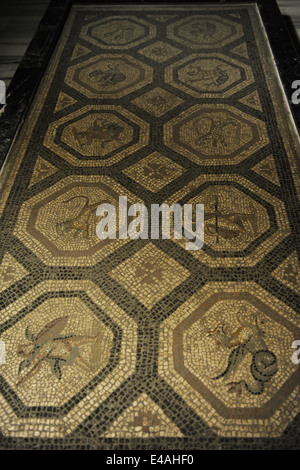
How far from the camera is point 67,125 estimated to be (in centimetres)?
219

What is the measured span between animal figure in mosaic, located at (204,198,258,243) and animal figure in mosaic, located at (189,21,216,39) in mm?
1715

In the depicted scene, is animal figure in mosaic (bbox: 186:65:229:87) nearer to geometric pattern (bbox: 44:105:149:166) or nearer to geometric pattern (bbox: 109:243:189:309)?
geometric pattern (bbox: 44:105:149:166)

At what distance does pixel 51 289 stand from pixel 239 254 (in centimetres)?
80

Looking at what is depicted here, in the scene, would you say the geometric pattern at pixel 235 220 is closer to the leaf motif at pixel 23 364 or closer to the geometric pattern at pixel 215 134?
the geometric pattern at pixel 215 134

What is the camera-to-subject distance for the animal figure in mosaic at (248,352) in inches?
50.3

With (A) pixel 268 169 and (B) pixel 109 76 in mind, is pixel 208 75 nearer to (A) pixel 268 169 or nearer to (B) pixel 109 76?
(B) pixel 109 76

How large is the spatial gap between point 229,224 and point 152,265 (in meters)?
0.42

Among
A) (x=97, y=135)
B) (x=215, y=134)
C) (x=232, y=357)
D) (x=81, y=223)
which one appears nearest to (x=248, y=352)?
(x=232, y=357)

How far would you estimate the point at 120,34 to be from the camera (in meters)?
2.86

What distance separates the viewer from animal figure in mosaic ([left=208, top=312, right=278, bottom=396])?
4.19 ft

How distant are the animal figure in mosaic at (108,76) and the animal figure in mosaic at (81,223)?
41.5 inches

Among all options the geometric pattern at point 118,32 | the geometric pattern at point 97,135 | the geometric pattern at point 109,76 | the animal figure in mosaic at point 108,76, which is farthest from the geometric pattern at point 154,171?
the geometric pattern at point 118,32

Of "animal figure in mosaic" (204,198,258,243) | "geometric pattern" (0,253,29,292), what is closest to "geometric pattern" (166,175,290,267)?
"animal figure in mosaic" (204,198,258,243)
